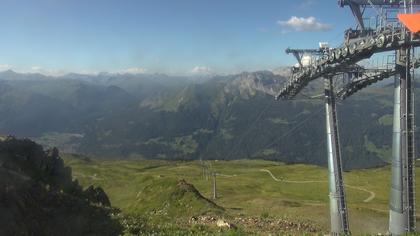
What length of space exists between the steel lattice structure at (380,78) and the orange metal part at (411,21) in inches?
37.6

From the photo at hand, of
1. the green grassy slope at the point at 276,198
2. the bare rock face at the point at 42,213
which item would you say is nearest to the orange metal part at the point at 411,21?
the green grassy slope at the point at 276,198

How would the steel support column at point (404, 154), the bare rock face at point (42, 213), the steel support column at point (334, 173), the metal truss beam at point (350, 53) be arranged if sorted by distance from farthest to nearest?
the steel support column at point (334, 173) → the steel support column at point (404, 154) → the metal truss beam at point (350, 53) → the bare rock face at point (42, 213)

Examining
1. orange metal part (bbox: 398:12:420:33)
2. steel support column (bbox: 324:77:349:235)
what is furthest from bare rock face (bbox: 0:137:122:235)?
orange metal part (bbox: 398:12:420:33)

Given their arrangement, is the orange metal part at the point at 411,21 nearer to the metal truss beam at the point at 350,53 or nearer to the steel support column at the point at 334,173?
the metal truss beam at the point at 350,53

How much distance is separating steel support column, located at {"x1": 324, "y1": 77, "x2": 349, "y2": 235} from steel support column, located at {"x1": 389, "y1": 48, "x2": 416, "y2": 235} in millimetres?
8536

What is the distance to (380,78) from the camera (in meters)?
41.2

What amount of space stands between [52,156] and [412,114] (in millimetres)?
35050

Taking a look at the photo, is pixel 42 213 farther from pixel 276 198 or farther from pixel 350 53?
pixel 276 198

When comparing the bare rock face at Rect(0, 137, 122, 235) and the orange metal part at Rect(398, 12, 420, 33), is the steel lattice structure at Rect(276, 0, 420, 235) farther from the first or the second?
the bare rock face at Rect(0, 137, 122, 235)

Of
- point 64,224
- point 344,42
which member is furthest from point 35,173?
point 344,42

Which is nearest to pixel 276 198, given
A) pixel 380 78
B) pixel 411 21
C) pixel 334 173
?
pixel 334 173

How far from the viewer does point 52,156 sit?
51250mm

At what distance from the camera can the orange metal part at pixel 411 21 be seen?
3084 cm

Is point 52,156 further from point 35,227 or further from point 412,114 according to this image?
point 412,114
